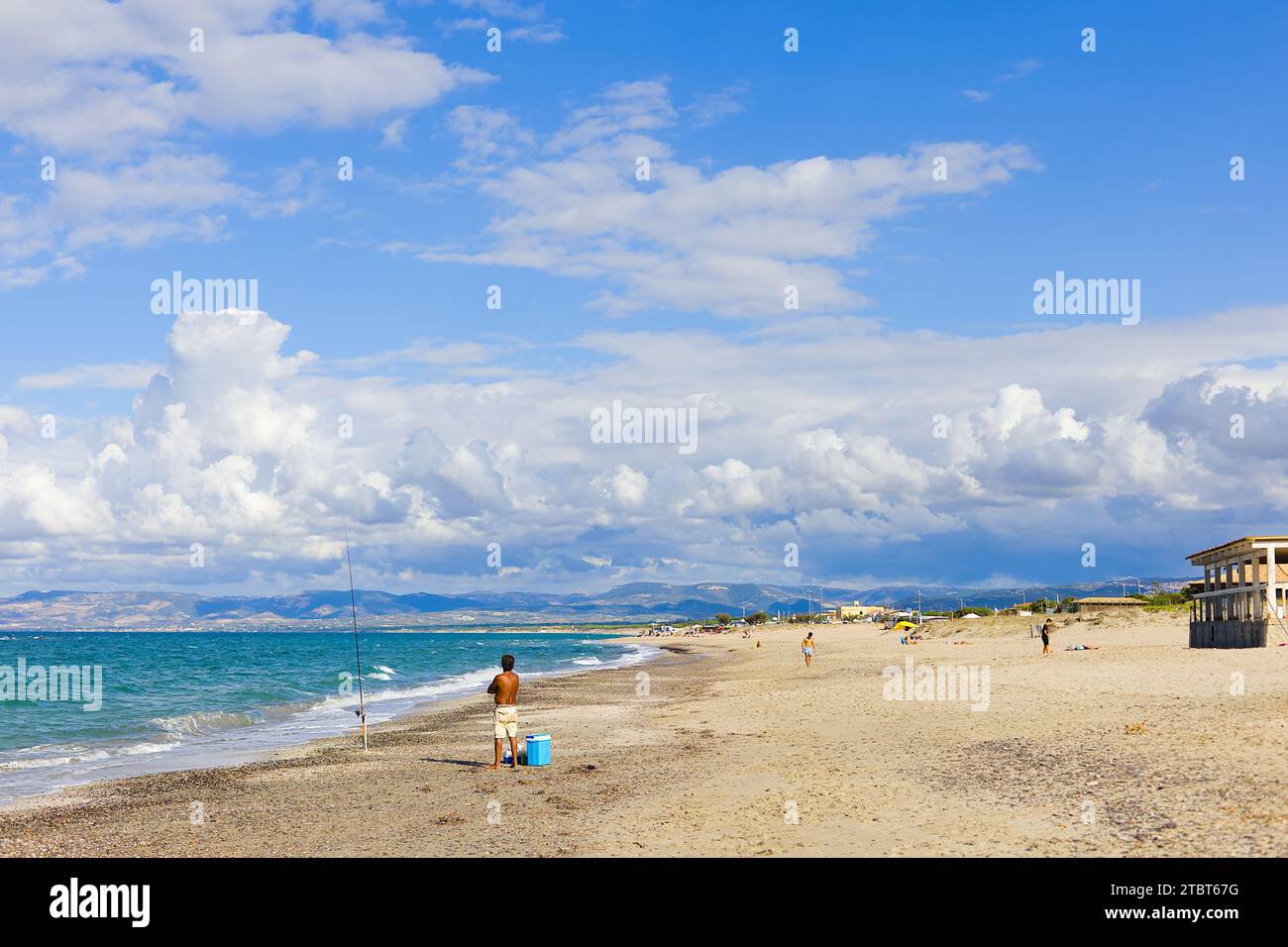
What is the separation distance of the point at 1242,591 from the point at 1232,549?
5.87 ft

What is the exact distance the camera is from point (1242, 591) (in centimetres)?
4128

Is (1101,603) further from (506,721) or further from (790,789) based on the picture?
(790,789)

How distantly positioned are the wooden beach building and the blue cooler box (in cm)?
3159

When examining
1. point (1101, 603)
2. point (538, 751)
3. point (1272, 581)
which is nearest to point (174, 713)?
point (538, 751)

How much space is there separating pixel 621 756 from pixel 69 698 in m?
33.2

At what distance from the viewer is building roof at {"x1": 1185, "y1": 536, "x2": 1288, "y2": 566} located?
38406 millimetres

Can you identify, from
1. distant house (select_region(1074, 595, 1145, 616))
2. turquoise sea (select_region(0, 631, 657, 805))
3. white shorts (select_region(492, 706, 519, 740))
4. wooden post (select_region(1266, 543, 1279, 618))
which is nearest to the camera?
white shorts (select_region(492, 706, 519, 740))

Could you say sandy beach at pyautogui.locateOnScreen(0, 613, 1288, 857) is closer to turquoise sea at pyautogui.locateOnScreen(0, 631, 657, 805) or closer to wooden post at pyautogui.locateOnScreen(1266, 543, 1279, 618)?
turquoise sea at pyautogui.locateOnScreen(0, 631, 657, 805)

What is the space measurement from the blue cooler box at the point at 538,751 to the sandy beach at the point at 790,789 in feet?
0.83

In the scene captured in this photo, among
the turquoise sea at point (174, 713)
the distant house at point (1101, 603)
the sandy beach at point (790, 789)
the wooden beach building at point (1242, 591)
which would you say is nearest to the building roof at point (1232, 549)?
the wooden beach building at point (1242, 591)

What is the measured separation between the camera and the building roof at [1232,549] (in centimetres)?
3841

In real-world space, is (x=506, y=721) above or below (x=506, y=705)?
below

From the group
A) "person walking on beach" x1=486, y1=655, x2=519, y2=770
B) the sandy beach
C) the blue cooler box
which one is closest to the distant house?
the sandy beach
